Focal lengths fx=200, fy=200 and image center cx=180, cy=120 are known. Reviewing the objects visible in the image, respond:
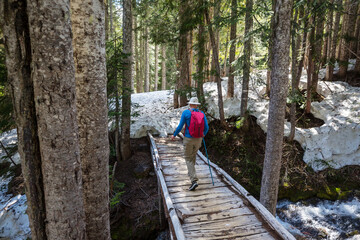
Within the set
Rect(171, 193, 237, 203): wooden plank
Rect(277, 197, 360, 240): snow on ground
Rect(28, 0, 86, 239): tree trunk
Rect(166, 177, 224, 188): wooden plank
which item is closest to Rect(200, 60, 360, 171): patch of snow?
Rect(277, 197, 360, 240): snow on ground

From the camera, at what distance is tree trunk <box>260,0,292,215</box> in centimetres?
500

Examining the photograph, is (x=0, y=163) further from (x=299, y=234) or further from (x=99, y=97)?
(x=299, y=234)

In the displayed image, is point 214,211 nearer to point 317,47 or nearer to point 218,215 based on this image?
point 218,215

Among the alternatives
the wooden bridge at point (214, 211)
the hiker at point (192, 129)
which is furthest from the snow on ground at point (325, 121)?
the wooden bridge at point (214, 211)

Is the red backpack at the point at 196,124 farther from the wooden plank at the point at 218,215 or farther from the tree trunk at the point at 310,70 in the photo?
the tree trunk at the point at 310,70

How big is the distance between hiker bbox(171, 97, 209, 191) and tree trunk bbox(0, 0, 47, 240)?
367 cm

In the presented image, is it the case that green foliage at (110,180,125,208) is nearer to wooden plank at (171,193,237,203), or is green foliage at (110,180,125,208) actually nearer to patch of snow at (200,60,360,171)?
wooden plank at (171,193,237,203)

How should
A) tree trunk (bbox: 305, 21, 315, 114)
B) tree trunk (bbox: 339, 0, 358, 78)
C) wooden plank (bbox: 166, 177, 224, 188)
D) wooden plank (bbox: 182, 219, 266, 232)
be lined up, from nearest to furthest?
1. wooden plank (bbox: 182, 219, 266, 232)
2. wooden plank (bbox: 166, 177, 224, 188)
3. tree trunk (bbox: 305, 21, 315, 114)
4. tree trunk (bbox: 339, 0, 358, 78)

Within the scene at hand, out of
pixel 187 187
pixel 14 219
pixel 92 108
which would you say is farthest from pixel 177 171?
pixel 14 219

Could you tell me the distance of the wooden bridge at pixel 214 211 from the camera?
3.92 metres

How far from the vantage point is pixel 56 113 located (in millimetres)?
1781

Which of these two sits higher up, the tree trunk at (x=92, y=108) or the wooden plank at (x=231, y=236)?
the tree trunk at (x=92, y=108)

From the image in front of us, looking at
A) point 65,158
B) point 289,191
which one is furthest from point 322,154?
point 65,158

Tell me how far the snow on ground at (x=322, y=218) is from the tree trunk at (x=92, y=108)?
691 cm
